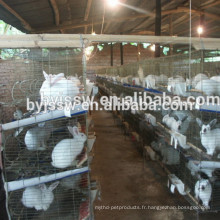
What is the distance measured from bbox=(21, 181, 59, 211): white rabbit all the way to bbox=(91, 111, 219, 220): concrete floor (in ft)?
2.46

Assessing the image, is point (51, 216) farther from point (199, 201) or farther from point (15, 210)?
point (199, 201)

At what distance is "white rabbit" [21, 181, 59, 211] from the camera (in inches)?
78.1

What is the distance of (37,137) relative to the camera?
2.06m

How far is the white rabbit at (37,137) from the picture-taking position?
2055 mm

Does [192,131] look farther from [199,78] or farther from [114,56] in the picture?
[114,56]

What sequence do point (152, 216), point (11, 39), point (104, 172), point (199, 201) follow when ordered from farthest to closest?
point (104, 172)
point (152, 216)
point (199, 201)
point (11, 39)

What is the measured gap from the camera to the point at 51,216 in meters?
2.06

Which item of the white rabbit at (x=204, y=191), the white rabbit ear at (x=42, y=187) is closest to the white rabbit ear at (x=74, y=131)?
the white rabbit ear at (x=42, y=187)

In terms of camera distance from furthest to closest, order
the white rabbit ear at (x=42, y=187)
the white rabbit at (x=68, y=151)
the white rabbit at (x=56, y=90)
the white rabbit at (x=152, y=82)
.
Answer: the white rabbit at (x=152, y=82) → the white rabbit ear at (x=42, y=187) → the white rabbit at (x=68, y=151) → the white rabbit at (x=56, y=90)

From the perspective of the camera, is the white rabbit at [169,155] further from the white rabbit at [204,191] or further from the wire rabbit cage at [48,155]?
the wire rabbit cage at [48,155]

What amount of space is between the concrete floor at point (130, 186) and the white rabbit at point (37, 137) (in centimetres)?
114

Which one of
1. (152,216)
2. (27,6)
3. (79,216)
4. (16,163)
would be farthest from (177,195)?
(27,6)

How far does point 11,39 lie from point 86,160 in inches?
48.5

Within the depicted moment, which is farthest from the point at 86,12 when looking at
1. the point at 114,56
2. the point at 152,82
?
the point at 114,56
